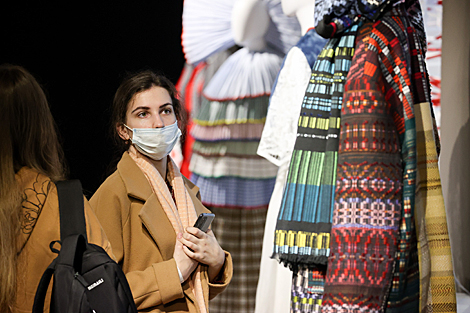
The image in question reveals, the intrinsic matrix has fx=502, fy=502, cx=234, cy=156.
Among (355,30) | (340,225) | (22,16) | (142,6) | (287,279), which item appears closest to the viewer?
(340,225)

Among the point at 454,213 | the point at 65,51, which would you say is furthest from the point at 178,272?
the point at 454,213

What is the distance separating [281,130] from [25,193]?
968mm

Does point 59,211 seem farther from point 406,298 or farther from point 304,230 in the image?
point 406,298

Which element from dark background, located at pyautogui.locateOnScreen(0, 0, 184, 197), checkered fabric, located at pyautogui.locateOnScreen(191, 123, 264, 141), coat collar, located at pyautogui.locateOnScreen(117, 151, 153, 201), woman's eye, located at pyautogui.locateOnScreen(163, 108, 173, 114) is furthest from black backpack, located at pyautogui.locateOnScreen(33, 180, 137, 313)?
checkered fabric, located at pyautogui.locateOnScreen(191, 123, 264, 141)

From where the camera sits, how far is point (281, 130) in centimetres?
179

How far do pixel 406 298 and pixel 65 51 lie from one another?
62.7 inches

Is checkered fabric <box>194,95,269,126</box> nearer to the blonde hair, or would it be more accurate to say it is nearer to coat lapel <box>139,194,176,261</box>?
coat lapel <box>139,194,176,261</box>

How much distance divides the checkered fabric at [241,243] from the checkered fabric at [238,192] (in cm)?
3

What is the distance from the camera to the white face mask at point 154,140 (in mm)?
1539

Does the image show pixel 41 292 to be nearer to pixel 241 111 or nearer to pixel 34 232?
pixel 34 232

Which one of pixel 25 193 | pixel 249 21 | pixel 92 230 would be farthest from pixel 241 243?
pixel 25 193

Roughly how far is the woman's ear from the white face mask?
5cm

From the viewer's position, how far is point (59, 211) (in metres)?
1.03

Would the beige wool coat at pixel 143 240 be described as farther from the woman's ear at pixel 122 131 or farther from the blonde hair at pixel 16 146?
the blonde hair at pixel 16 146
